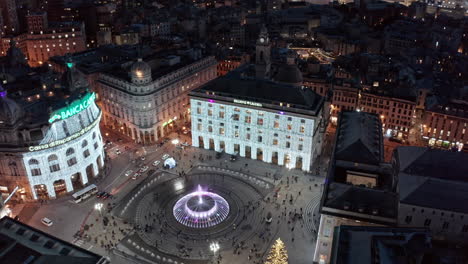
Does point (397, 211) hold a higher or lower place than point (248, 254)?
higher

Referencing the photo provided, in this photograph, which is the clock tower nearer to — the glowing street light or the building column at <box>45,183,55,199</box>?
the glowing street light

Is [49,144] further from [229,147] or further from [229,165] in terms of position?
[229,147]

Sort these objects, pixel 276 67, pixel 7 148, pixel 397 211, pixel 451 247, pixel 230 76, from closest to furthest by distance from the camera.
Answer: pixel 451 247 → pixel 397 211 → pixel 7 148 → pixel 230 76 → pixel 276 67

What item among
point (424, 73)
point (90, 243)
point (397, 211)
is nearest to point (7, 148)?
point (90, 243)

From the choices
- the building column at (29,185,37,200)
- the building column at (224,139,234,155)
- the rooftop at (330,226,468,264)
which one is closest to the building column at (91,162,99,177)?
the building column at (29,185,37,200)

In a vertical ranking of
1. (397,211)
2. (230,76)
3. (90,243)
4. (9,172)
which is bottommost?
(90,243)

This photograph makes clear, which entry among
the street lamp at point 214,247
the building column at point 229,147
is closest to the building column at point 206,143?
the building column at point 229,147

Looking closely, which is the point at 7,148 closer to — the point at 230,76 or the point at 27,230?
the point at 27,230

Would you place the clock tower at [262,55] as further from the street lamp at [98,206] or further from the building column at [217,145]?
the street lamp at [98,206]
